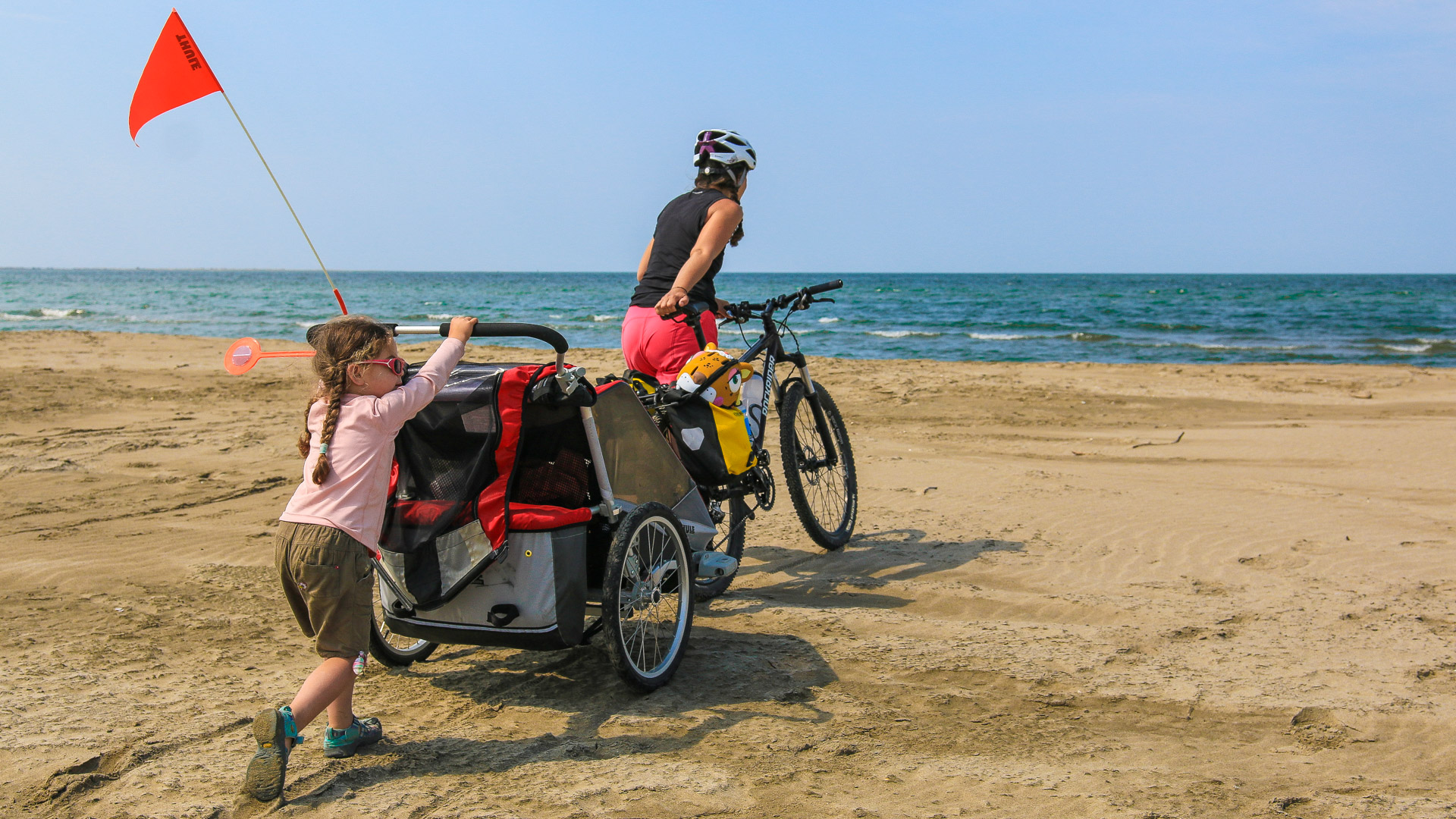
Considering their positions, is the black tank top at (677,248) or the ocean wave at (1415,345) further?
the ocean wave at (1415,345)

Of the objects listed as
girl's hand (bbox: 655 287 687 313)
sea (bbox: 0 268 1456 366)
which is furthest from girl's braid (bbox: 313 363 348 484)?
sea (bbox: 0 268 1456 366)

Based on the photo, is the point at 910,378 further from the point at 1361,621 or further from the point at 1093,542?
the point at 1361,621

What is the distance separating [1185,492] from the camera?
6766 millimetres

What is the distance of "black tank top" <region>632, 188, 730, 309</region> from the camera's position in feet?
14.2

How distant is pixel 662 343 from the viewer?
170 inches

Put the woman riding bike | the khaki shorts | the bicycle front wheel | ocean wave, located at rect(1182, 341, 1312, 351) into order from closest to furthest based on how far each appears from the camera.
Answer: the khaki shorts
the woman riding bike
the bicycle front wheel
ocean wave, located at rect(1182, 341, 1312, 351)

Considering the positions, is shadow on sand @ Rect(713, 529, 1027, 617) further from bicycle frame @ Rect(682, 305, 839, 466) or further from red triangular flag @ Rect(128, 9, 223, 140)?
red triangular flag @ Rect(128, 9, 223, 140)

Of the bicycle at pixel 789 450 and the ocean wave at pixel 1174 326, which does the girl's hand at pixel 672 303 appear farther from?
the ocean wave at pixel 1174 326

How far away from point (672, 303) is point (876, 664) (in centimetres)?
171

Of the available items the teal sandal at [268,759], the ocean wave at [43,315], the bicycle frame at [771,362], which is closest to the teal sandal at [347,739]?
the teal sandal at [268,759]

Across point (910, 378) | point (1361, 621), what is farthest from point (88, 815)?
point (910, 378)

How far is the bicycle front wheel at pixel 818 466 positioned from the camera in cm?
500

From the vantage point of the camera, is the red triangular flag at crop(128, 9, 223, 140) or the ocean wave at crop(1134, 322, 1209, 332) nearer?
the red triangular flag at crop(128, 9, 223, 140)

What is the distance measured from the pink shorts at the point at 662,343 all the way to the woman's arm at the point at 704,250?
0.11m
